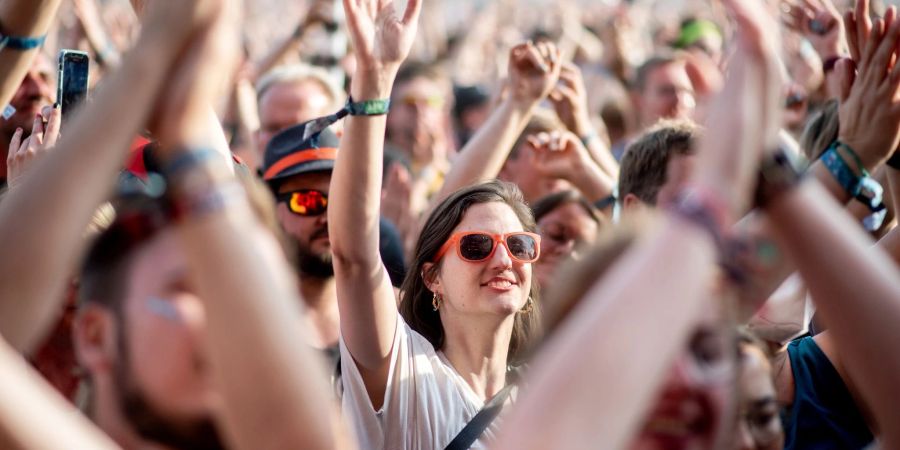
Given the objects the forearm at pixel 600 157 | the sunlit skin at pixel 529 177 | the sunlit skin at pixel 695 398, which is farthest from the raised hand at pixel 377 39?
the forearm at pixel 600 157

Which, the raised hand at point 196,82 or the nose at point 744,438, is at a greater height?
the raised hand at point 196,82

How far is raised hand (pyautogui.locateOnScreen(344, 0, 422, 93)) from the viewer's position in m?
2.98

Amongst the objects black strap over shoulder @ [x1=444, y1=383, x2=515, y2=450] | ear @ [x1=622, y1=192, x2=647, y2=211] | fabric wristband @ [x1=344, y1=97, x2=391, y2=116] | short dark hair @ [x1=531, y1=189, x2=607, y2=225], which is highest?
fabric wristband @ [x1=344, y1=97, x2=391, y2=116]

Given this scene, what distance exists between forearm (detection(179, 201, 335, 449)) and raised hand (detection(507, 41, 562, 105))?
3090 millimetres

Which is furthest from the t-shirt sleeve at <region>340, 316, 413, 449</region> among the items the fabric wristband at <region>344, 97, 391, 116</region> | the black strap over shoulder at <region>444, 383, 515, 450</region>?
the fabric wristband at <region>344, 97, 391, 116</region>

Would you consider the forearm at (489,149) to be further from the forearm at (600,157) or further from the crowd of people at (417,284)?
the forearm at (600,157)

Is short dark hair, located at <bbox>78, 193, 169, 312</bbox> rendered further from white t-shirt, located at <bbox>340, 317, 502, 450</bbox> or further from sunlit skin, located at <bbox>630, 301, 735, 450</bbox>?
white t-shirt, located at <bbox>340, 317, 502, 450</bbox>

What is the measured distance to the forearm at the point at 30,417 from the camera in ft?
4.51

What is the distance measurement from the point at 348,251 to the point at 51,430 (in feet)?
5.33

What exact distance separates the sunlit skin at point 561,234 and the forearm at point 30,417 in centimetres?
320

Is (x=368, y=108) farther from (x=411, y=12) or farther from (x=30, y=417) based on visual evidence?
(x=30, y=417)

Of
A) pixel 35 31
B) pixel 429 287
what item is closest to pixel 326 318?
pixel 429 287

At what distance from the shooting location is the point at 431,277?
3.54m

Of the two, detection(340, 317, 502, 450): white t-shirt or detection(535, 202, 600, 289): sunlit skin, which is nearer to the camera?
detection(340, 317, 502, 450): white t-shirt
